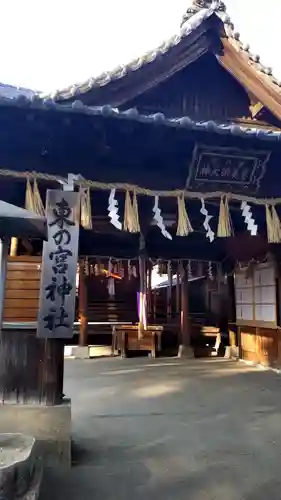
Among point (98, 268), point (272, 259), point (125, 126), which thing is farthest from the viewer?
point (98, 268)

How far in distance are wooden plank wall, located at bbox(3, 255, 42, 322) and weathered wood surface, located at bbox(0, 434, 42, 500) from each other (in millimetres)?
1422

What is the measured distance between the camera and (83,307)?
1462 centimetres

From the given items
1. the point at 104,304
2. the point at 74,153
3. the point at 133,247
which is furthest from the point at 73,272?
the point at 104,304

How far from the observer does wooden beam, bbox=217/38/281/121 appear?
6.33 meters

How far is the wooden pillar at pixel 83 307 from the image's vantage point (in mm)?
14289

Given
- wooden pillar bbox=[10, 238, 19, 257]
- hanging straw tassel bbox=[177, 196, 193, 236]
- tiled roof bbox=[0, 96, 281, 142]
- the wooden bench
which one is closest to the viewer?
tiled roof bbox=[0, 96, 281, 142]

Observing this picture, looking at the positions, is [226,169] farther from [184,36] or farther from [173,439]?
[173,439]

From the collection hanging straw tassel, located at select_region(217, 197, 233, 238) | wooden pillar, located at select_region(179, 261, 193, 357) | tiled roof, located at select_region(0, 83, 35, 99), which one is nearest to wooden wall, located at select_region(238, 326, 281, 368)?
wooden pillar, located at select_region(179, 261, 193, 357)

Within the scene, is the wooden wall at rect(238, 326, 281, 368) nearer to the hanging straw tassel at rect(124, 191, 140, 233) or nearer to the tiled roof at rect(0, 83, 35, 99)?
the hanging straw tassel at rect(124, 191, 140, 233)

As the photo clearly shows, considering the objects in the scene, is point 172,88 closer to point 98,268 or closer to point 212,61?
point 212,61

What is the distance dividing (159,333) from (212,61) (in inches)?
343

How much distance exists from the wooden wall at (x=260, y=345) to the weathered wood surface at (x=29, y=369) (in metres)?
7.32

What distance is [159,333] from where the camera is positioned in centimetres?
1326

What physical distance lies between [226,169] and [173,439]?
11.7 feet
